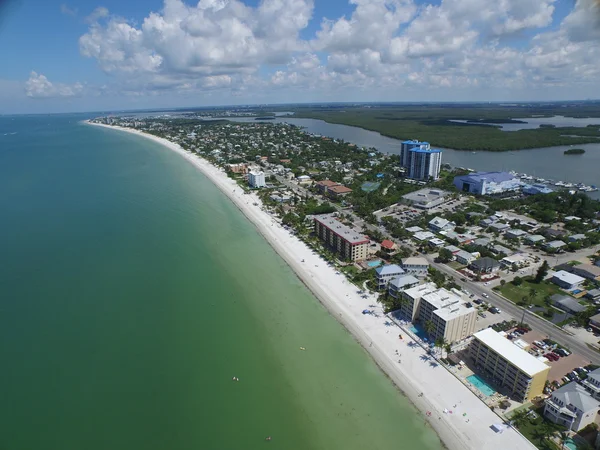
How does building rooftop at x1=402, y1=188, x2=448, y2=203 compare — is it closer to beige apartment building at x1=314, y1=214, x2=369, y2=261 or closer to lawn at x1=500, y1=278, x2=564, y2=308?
beige apartment building at x1=314, y1=214, x2=369, y2=261

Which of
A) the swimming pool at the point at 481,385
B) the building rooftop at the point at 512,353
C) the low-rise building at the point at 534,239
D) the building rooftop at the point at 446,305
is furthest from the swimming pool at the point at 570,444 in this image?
the low-rise building at the point at 534,239

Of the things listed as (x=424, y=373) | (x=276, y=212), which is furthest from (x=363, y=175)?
(x=424, y=373)

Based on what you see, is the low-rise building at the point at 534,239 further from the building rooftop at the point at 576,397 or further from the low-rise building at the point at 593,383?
the building rooftop at the point at 576,397

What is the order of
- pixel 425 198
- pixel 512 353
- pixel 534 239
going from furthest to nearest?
1. pixel 425 198
2. pixel 534 239
3. pixel 512 353

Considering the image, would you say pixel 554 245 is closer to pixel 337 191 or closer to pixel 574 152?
pixel 337 191

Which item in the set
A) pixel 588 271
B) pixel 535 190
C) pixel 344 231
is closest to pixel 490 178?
pixel 535 190

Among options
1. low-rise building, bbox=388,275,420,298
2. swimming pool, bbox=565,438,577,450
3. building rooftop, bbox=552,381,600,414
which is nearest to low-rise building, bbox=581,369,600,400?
building rooftop, bbox=552,381,600,414
